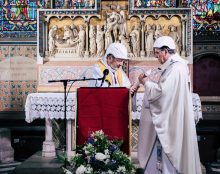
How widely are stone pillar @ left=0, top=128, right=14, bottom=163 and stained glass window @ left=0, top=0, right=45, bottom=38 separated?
2868 millimetres

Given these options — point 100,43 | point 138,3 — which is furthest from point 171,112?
point 138,3

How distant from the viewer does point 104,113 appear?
5270 mm

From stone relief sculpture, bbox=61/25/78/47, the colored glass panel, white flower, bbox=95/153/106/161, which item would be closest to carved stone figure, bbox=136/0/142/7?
the colored glass panel

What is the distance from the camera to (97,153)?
474cm

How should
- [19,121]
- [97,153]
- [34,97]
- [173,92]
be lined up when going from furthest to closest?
[19,121] < [34,97] < [173,92] < [97,153]

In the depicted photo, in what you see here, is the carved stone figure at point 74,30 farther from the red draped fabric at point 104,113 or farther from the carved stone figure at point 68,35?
the red draped fabric at point 104,113

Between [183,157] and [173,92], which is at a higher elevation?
[173,92]

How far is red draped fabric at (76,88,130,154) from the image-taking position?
525 centimetres

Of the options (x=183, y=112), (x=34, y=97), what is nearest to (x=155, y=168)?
(x=183, y=112)

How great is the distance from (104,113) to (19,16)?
276 inches

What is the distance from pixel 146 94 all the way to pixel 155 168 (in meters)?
0.88

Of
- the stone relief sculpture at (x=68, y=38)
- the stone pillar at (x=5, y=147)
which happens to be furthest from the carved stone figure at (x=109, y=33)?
the stone pillar at (x=5, y=147)

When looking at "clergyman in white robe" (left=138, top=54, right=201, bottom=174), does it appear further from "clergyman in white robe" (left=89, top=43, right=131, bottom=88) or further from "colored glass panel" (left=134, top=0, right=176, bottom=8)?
"colored glass panel" (left=134, top=0, right=176, bottom=8)

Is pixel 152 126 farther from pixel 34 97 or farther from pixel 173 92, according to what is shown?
pixel 34 97
